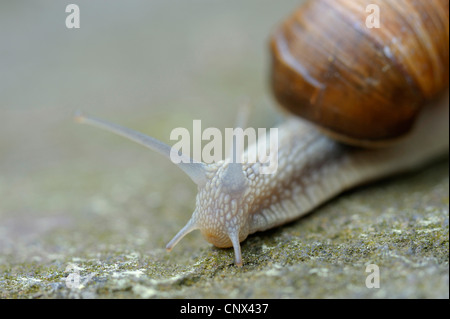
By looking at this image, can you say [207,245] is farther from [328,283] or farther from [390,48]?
[390,48]

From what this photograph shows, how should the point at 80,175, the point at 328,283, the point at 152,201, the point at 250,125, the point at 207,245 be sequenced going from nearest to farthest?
the point at 328,283 < the point at 207,245 < the point at 152,201 < the point at 80,175 < the point at 250,125

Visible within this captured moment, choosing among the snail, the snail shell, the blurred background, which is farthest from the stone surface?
the snail shell

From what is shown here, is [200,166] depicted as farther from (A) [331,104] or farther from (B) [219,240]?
(A) [331,104]

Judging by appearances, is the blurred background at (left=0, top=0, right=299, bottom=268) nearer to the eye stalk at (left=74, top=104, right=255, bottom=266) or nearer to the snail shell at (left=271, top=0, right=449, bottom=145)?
the eye stalk at (left=74, top=104, right=255, bottom=266)

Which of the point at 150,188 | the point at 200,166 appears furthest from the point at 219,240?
the point at 150,188

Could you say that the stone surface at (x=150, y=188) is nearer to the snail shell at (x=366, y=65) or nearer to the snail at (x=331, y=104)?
the snail at (x=331, y=104)

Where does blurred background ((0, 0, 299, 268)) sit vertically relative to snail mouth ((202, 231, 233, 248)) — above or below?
above

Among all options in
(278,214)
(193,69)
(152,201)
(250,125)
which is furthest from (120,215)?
(193,69)
